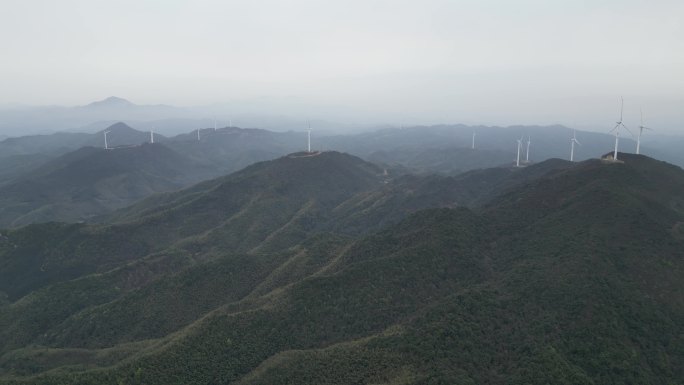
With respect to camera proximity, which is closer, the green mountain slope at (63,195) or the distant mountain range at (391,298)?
the distant mountain range at (391,298)

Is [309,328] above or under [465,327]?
under

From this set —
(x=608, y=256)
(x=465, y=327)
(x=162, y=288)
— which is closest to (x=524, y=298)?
(x=465, y=327)

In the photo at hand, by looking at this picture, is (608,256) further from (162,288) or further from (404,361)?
(162,288)

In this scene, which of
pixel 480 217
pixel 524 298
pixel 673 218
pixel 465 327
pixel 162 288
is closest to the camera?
pixel 465 327

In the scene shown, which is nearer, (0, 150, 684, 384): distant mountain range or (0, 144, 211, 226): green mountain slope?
(0, 150, 684, 384): distant mountain range

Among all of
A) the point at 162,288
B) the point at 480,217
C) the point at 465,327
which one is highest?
the point at 480,217

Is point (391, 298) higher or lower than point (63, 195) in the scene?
higher

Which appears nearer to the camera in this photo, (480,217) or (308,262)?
(308,262)

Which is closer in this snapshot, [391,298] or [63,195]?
[391,298]
